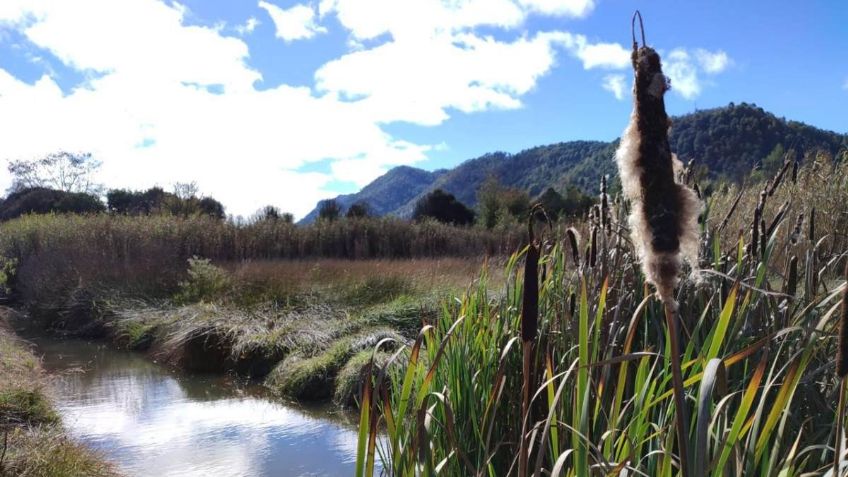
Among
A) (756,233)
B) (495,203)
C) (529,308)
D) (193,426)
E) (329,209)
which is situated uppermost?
(495,203)

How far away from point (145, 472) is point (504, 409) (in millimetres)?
3901

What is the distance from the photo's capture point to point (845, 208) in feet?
14.7

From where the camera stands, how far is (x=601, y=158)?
5891 centimetres

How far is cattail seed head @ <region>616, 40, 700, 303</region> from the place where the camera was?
892 mm

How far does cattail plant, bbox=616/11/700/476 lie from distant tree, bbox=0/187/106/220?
32.2 meters

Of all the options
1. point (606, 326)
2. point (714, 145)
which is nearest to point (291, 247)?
point (606, 326)

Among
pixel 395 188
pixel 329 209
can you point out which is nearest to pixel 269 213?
pixel 329 209

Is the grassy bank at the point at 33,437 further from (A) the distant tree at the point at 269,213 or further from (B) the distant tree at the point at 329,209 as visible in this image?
(B) the distant tree at the point at 329,209

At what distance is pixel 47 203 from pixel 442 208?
64.9 feet

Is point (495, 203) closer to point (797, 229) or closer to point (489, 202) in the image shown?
point (489, 202)

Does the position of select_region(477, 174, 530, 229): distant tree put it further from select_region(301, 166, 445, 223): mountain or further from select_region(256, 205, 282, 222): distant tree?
select_region(301, 166, 445, 223): mountain

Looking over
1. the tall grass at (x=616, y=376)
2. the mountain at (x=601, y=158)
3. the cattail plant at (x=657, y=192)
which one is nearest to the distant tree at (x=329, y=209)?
the mountain at (x=601, y=158)

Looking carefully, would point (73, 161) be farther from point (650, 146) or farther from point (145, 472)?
point (650, 146)

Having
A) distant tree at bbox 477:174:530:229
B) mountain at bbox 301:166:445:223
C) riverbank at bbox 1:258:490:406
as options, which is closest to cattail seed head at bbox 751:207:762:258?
riverbank at bbox 1:258:490:406
